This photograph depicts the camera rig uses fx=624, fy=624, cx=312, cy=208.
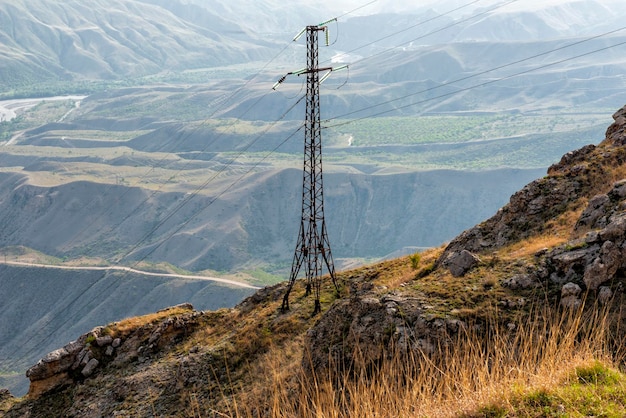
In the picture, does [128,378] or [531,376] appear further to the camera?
[128,378]

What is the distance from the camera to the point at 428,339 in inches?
596

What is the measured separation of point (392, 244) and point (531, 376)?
165 meters

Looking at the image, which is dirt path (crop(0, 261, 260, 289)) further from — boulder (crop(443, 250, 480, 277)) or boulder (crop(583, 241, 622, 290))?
boulder (crop(583, 241, 622, 290))

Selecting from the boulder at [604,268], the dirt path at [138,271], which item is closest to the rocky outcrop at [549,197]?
the boulder at [604,268]

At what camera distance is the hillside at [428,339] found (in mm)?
9745

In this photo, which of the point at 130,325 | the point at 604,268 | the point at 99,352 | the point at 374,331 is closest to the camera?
the point at 604,268

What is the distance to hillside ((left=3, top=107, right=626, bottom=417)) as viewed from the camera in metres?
9.75

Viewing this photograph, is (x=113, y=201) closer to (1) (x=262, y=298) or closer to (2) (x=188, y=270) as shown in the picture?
(2) (x=188, y=270)

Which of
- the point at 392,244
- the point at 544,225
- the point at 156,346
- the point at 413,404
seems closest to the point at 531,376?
the point at 413,404

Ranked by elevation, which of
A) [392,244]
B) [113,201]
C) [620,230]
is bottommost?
[392,244]

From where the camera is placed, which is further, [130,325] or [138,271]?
[138,271]

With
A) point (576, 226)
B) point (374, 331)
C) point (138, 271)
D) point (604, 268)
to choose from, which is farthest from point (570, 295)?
point (138, 271)

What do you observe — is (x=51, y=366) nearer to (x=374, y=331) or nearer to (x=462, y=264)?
(x=374, y=331)

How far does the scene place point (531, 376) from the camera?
32.2 feet
